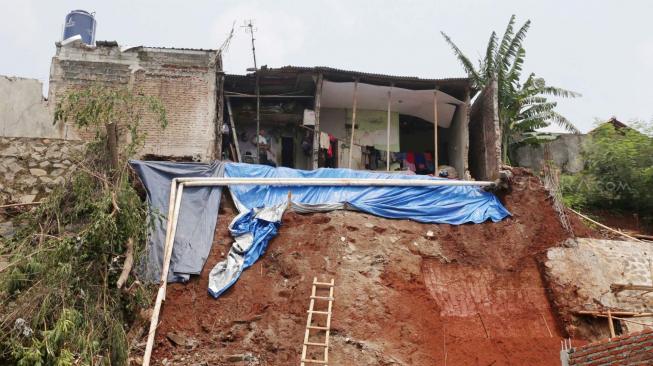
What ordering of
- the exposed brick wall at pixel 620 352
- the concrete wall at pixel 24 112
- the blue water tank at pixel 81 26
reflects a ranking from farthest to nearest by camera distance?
the blue water tank at pixel 81 26
the concrete wall at pixel 24 112
the exposed brick wall at pixel 620 352

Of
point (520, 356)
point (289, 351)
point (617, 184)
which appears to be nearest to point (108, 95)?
point (289, 351)

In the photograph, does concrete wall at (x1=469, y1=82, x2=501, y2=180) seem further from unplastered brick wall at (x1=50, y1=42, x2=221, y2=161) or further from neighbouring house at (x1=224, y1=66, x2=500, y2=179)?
unplastered brick wall at (x1=50, y1=42, x2=221, y2=161)

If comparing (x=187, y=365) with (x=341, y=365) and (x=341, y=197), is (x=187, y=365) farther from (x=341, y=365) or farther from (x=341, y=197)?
(x=341, y=197)

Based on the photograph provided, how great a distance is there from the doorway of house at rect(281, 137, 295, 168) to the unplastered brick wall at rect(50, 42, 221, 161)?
8.38 ft

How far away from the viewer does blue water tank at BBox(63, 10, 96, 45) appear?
15.9 meters

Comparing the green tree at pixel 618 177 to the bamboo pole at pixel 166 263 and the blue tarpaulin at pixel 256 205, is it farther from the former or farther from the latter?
the bamboo pole at pixel 166 263

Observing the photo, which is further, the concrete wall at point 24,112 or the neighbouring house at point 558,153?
the neighbouring house at point 558,153

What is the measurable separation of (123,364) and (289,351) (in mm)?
2659

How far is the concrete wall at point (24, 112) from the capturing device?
13961 millimetres

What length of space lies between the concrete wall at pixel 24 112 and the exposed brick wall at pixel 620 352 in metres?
11.7

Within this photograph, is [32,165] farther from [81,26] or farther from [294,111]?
[294,111]

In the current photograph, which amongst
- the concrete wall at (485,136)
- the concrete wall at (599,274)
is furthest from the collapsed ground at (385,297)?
the concrete wall at (485,136)

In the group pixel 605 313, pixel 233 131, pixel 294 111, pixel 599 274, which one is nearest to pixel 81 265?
pixel 233 131

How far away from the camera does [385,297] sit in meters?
11.0
